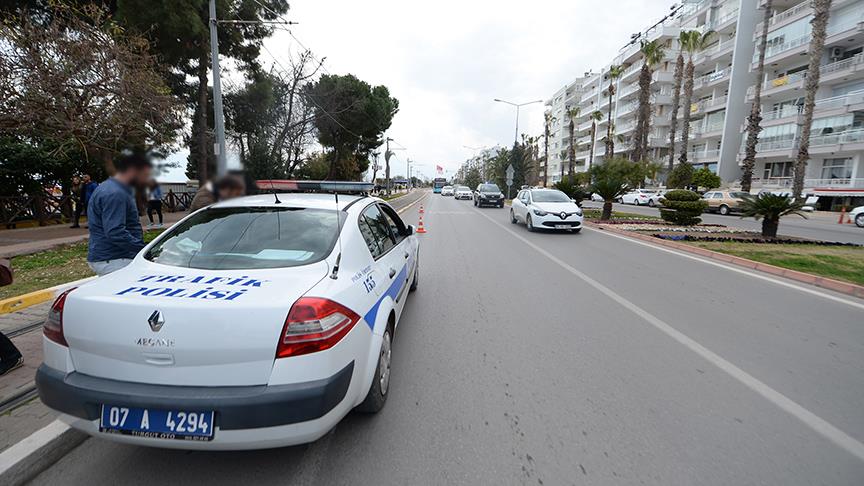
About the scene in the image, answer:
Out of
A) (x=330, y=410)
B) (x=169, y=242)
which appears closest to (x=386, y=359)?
(x=330, y=410)

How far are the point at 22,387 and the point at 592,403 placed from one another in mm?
4173

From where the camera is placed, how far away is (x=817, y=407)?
9.52 feet

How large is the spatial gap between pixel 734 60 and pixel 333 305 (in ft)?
A: 160

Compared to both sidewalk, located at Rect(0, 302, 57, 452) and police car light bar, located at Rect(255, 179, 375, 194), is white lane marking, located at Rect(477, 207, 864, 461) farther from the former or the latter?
sidewalk, located at Rect(0, 302, 57, 452)

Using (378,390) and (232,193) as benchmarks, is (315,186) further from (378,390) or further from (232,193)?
(378,390)

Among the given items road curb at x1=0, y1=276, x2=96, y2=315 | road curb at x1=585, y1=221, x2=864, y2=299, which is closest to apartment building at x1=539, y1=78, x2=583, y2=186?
road curb at x1=585, y1=221, x2=864, y2=299

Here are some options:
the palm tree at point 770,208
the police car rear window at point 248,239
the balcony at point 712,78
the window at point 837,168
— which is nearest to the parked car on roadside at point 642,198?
the window at point 837,168

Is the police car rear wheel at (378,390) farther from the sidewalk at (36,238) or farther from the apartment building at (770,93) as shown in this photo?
the apartment building at (770,93)

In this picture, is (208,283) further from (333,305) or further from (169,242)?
(169,242)

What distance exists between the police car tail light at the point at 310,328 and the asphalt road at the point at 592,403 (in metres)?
0.78

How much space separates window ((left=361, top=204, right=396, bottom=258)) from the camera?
3.43m

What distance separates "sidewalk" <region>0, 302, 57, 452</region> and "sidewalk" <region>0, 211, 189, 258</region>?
15.8 feet

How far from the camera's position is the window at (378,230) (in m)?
3.43

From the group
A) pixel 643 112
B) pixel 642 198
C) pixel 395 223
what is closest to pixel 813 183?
pixel 642 198
